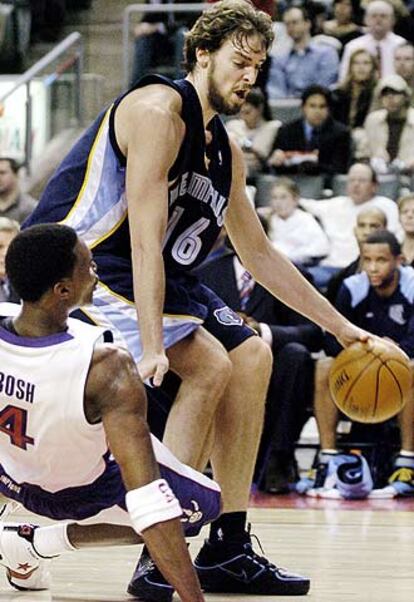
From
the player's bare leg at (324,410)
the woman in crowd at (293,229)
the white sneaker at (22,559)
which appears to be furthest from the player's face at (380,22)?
the white sneaker at (22,559)

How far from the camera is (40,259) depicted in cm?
342

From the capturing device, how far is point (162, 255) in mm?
3979

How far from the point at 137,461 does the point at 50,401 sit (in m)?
0.29

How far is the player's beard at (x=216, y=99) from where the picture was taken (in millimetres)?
4027

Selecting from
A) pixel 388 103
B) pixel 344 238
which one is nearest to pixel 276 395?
pixel 344 238

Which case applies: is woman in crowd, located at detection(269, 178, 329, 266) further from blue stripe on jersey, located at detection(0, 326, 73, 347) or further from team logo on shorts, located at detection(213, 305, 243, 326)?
blue stripe on jersey, located at detection(0, 326, 73, 347)

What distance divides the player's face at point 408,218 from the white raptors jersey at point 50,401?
15.2ft

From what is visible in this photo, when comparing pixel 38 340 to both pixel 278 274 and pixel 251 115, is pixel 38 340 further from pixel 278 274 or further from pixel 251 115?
pixel 251 115

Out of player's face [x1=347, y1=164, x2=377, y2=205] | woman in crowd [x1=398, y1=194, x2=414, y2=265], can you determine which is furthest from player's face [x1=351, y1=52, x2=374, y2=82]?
woman in crowd [x1=398, y1=194, x2=414, y2=265]

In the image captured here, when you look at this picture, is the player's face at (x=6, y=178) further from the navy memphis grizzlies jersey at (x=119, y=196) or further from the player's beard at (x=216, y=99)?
the player's beard at (x=216, y=99)

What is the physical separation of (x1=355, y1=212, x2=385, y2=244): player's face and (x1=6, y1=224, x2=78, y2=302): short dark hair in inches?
185

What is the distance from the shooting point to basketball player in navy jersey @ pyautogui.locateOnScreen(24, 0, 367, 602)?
12.8 ft

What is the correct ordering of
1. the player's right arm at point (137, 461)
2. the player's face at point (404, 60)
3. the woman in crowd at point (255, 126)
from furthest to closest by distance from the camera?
1. the player's face at point (404, 60)
2. the woman in crowd at point (255, 126)
3. the player's right arm at point (137, 461)

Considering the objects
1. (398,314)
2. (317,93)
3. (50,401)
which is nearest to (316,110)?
(317,93)
